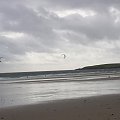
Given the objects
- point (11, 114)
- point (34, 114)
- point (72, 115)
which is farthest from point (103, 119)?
point (11, 114)

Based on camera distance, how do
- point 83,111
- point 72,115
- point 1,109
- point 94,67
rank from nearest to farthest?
point 72,115 < point 83,111 < point 1,109 < point 94,67

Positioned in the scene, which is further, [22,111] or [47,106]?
[47,106]

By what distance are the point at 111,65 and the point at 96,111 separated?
488 feet

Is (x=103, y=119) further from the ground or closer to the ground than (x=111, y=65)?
closer to the ground

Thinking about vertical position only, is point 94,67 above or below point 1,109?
above

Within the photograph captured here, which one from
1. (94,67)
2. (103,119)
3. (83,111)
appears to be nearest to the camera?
(103,119)

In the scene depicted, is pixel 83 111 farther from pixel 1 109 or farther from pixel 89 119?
pixel 1 109

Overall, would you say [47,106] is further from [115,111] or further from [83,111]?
[115,111]

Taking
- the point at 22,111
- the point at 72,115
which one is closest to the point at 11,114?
the point at 22,111

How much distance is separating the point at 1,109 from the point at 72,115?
4.71 m

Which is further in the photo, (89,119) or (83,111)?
(83,111)

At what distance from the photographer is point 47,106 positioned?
17.1 m

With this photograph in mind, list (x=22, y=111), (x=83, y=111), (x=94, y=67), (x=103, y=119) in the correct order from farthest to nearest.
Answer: (x=94, y=67) → (x=22, y=111) → (x=83, y=111) → (x=103, y=119)

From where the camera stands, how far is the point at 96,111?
1394 cm
